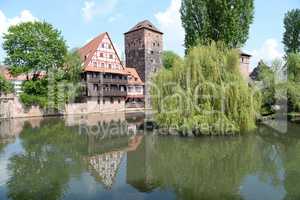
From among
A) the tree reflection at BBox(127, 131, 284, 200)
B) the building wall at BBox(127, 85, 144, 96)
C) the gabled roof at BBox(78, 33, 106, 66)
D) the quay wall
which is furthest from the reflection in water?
the building wall at BBox(127, 85, 144, 96)

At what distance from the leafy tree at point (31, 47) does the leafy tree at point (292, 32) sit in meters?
31.0

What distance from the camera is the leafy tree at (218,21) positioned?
2150 centimetres

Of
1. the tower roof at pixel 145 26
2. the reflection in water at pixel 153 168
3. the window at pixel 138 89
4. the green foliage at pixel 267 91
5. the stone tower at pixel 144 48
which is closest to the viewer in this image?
the reflection in water at pixel 153 168

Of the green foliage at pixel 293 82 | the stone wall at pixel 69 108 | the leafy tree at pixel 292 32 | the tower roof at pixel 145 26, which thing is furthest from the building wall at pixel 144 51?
the green foliage at pixel 293 82

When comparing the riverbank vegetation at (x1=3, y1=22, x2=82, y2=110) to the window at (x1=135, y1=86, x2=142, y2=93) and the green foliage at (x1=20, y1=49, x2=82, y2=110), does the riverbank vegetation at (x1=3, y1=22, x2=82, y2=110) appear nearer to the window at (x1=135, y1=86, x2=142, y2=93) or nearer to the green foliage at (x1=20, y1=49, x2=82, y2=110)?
the green foliage at (x1=20, y1=49, x2=82, y2=110)

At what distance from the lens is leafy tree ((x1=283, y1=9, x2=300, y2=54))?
36.7m

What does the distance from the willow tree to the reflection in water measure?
1.02 m

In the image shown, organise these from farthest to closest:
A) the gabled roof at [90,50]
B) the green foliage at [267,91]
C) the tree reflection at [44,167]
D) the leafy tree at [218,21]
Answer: the gabled roof at [90,50], the green foliage at [267,91], the leafy tree at [218,21], the tree reflection at [44,167]

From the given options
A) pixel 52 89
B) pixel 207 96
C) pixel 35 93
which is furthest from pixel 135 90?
pixel 207 96

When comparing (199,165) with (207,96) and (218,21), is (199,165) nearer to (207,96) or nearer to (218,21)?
(207,96)

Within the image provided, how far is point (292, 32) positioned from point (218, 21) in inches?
836

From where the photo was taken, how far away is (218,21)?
71.4 ft

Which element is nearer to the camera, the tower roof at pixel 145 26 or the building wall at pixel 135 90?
the building wall at pixel 135 90

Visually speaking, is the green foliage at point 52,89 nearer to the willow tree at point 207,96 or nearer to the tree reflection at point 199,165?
the willow tree at point 207,96
